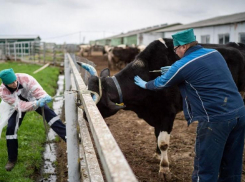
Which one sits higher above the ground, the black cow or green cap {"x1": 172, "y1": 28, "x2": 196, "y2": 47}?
green cap {"x1": 172, "y1": 28, "x2": 196, "y2": 47}

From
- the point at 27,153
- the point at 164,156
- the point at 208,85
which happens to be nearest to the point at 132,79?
the point at 164,156

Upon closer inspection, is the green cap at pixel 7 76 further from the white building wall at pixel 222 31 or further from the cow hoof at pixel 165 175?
the white building wall at pixel 222 31

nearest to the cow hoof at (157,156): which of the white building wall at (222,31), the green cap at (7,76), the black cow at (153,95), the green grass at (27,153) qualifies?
the black cow at (153,95)

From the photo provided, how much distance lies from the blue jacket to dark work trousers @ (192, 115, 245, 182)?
0.26 feet

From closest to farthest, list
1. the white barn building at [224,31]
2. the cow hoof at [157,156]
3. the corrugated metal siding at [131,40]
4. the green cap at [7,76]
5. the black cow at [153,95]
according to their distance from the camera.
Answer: the green cap at [7,76] → the black cow at [153,95] → the cow hoof at [157,156] → the white barn building at [224,31] → the corrugated metal siding at [131,40]

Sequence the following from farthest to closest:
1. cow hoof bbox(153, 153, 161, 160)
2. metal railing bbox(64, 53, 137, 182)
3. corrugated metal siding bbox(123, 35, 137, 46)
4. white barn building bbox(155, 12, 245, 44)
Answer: corrugated metal siding bbox(123, 35, 137, 46) → white barn building bbox(155, 12, 245, 44) → cow hoof bbox(153, 153, 161, 160) → metal railing bbox(64, 53, 137, 182)

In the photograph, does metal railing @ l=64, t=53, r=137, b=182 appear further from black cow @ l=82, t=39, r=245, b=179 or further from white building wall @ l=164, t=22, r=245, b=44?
white building wall @ l=164, t=22, r=245, b=44

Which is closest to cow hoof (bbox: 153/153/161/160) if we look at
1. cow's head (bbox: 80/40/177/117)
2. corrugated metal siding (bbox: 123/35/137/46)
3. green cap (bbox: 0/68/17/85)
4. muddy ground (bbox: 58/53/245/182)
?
muddy ground (bbox: 58/53/245/182)

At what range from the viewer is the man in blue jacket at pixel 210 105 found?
2.66m

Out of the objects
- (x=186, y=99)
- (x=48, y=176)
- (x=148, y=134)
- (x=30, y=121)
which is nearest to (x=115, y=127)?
(x=148, y=134)

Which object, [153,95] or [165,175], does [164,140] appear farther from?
[153,95]

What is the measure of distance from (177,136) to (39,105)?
310 centimetres

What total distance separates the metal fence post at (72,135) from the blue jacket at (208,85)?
3.62ft

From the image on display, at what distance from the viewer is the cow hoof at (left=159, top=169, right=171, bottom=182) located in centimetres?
417
